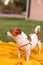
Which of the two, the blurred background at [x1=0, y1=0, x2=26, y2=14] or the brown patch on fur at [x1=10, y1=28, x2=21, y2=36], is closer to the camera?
the brown patch on fur at [x1=10, y1=28, x2=21, y2=36]

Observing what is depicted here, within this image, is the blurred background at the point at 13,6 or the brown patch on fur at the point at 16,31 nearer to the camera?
the brown patch on fur at the point at 16,31

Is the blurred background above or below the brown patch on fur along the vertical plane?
below

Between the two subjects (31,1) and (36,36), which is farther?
(31,1)

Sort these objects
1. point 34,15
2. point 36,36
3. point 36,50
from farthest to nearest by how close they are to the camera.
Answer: point 34,15, point 36,50, point 36,36

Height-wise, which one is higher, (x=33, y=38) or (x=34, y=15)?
(x=33, y=38)

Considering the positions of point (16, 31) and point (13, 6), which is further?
point (13, 6)

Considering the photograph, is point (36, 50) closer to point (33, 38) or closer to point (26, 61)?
point (33, 38)

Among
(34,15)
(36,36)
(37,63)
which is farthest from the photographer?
(34,15)

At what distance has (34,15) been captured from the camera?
20.3 feet

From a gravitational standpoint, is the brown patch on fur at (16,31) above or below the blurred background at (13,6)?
above

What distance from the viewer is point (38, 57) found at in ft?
7.29

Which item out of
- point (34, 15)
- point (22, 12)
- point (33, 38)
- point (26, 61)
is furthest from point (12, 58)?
point (22, 12)

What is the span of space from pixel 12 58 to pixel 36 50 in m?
0.42

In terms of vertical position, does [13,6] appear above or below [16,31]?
below
